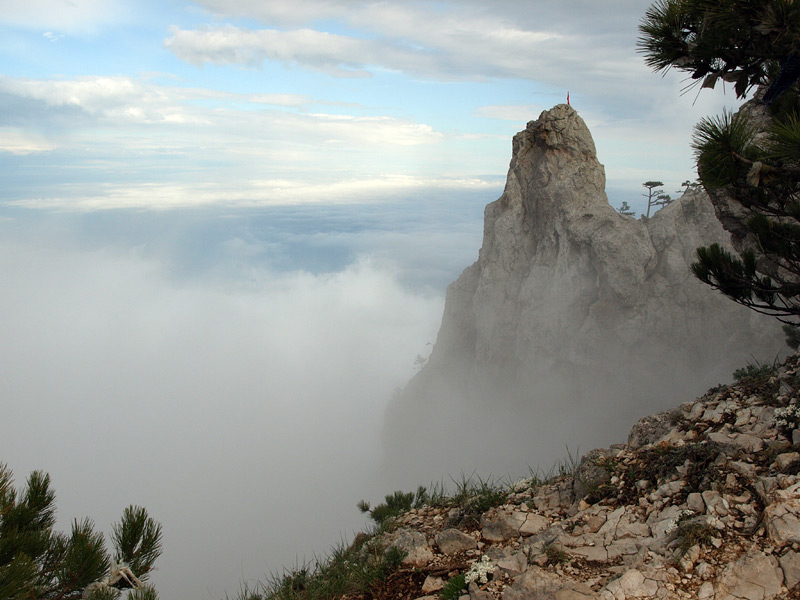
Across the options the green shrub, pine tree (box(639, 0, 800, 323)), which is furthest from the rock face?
the green shrub

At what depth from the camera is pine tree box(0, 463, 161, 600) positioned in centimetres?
419

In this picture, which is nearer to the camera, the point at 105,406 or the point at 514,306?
the point at 514,306

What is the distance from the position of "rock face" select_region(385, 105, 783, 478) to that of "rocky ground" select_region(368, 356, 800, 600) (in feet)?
61.7

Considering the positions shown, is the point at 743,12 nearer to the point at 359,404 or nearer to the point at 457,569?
the point at 457,569

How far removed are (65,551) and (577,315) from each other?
27.7 m

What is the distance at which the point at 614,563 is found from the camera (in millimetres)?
4535

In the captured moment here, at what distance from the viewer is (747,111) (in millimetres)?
7219

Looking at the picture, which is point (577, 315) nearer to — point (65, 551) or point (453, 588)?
point (453, 588)

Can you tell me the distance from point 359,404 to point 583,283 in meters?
50.9

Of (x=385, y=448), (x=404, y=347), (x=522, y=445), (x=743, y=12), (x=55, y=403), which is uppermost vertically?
(x=743, y=12)

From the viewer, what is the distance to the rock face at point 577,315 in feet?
85.3

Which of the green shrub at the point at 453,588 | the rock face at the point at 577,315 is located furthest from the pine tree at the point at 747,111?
the rock face at the point at 577,315

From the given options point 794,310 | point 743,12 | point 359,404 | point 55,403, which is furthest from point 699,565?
point 55,403

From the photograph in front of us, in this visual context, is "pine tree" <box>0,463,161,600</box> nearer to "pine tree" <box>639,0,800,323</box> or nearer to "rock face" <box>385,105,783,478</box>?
"pine tree" <box>639,0,800,323</box>
